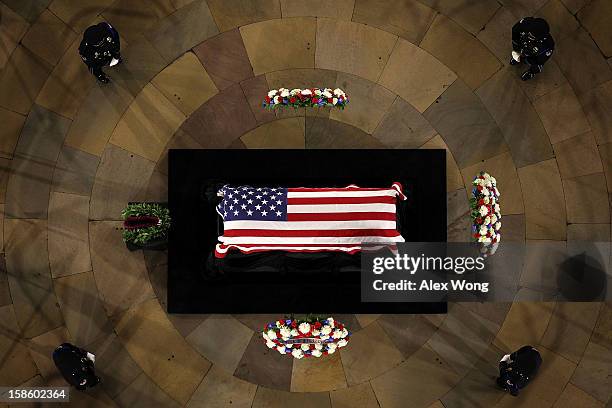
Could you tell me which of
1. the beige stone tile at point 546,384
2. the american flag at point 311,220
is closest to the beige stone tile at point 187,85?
the american flag at point 311,220

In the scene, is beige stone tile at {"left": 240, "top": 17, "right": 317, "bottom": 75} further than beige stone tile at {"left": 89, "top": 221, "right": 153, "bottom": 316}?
Yes

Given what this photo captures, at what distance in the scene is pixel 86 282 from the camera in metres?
9.56

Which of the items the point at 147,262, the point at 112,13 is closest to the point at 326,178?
the point at 147,262

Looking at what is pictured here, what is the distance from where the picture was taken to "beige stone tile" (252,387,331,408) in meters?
9.32

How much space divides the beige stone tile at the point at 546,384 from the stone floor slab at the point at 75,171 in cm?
900

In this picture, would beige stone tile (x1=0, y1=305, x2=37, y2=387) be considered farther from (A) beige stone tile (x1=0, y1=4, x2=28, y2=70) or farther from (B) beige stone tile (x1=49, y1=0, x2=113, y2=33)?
(B) beige stone tile (x1=49, y1=0, x2=113, y2=33)

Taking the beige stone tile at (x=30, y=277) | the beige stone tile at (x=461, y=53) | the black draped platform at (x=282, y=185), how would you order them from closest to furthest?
the black draped platform at (x=282, y=185) < the beige stone tile at (x=30, y=277) < the beige stone tile at (x=461, y=53)

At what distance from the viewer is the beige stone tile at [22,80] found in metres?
9.77

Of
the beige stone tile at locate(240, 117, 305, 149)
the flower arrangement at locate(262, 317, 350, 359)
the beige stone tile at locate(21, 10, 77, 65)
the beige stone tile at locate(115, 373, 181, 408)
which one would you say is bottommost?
the beige stone tile at locate(115, 373, 181, 408)

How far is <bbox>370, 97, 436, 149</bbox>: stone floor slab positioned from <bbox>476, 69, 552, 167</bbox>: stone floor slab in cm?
130

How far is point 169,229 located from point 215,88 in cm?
290

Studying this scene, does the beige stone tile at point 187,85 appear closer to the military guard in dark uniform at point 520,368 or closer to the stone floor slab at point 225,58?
the stone floor slab at point 225,58

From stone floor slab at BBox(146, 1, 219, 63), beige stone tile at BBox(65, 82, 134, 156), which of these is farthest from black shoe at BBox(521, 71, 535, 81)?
beige stone tile at BBox(65, 82, 134, 156)

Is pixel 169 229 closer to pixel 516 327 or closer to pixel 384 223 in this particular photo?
pixel 384 223
